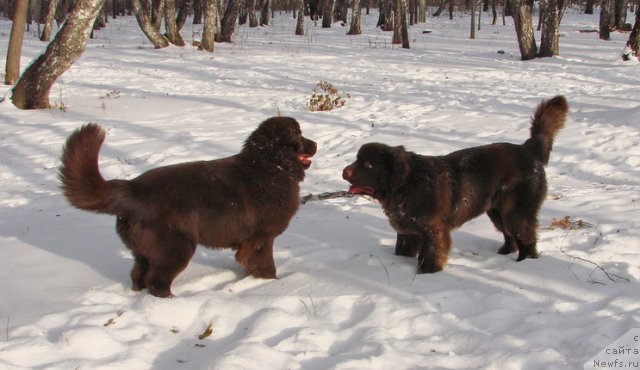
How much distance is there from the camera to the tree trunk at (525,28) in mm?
19812

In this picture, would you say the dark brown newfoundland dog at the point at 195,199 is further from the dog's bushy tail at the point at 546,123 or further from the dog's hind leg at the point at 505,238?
the dog's bushy tail at the point at 546,123

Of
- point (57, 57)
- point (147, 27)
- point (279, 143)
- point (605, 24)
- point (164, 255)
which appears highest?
point (605, 24)

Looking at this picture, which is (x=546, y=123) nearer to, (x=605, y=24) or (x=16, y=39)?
(x=16, y=39)

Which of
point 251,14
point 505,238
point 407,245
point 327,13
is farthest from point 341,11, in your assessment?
point 407,245

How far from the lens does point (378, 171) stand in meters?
5.27

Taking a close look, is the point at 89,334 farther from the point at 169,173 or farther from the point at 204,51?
the point at 204,51

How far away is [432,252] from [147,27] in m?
21.7

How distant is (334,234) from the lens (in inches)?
251

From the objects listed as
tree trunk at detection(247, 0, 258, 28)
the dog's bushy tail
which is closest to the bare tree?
the dog's bushy tail

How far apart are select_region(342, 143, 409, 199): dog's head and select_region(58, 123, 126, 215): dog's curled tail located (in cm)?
203

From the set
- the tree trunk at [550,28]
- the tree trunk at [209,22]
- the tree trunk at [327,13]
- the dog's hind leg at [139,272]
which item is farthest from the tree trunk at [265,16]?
the dog's hind leg at [139,272]

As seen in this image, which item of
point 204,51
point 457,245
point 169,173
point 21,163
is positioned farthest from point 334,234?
point 204,51

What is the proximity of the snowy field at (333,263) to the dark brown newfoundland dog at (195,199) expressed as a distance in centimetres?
31

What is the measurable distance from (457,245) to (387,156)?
4.49ft
